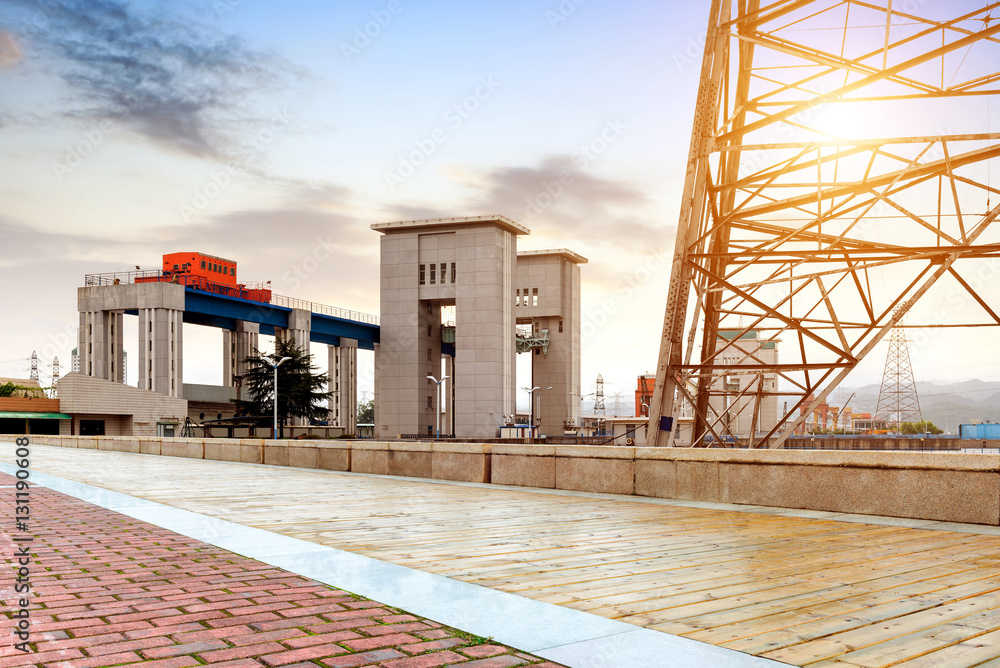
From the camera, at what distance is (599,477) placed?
43.7 ft

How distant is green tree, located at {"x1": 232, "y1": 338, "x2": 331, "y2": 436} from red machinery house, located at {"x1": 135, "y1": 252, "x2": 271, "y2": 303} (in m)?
7.06

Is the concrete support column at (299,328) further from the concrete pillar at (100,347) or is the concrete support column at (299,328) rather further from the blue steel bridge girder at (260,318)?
the concrete pillar at (100,347)

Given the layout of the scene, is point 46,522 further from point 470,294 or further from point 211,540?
point 470,294

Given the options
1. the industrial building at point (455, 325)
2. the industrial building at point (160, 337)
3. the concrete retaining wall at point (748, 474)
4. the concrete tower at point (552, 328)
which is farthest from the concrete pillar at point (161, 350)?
the concrete retaining wall at point (748, 474)

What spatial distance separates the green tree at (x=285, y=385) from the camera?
8144cm

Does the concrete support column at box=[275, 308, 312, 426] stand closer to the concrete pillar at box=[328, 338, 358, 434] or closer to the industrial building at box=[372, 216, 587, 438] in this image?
the industrial building at box=[372, 216, 587, 438]

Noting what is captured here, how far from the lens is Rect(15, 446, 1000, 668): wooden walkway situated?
4676mm

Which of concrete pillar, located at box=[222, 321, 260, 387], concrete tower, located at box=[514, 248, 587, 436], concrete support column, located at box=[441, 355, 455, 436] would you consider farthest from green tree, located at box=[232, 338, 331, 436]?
concrete tower, located at box=[514, 248, 587, 436]

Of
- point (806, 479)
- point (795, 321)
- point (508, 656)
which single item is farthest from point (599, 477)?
point (795, 321)

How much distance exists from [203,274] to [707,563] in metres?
80.8

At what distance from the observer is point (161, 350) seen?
246 ft

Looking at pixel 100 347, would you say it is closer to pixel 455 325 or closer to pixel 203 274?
pixel 203 274

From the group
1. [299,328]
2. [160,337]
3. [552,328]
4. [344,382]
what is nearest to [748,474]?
[160,337]

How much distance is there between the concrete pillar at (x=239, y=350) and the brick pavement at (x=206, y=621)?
3207 inches
